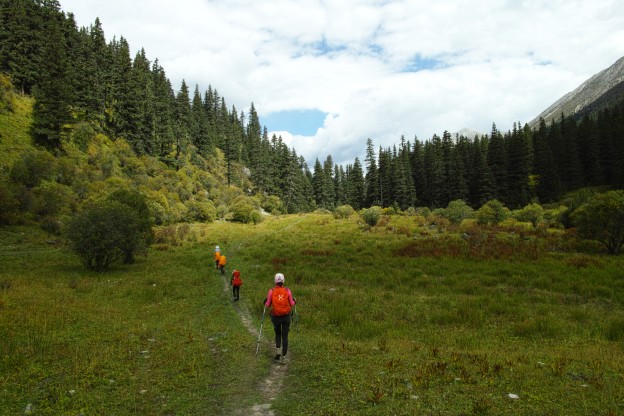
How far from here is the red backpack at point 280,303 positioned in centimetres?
917

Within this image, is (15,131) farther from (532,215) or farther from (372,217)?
(532,215)

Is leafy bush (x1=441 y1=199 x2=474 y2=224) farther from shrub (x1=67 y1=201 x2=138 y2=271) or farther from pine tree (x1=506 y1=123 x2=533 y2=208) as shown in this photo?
shrub (x1=67 y1=201 x2=138 y2=271)

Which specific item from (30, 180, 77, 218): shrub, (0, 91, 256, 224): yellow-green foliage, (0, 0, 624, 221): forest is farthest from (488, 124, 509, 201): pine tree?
(30, 180, 77, 218): shrub

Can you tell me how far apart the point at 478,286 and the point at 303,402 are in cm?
1406

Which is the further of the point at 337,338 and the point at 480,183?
the point at 480,183

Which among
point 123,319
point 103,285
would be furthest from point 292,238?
point 123,319

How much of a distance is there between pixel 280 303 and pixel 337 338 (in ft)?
10.4

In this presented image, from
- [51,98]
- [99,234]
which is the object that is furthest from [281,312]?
[51,98]

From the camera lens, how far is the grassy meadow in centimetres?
660

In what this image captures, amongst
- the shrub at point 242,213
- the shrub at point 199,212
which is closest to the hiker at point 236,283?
the shrub at point 199,212

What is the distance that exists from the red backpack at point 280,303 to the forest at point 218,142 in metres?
35.8

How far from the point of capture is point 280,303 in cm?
920

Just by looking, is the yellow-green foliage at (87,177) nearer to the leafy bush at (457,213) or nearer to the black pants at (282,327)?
the black pants at (282,327)

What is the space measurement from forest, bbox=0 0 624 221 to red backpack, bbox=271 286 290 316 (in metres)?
35.8
